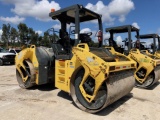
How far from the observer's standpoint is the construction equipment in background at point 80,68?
426 centimetres

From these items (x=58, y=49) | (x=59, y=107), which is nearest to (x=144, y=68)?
(x=58, y=49)

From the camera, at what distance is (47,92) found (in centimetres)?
626

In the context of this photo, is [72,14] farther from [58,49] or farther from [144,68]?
[144,68]

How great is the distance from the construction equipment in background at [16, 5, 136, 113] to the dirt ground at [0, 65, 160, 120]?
0.94 ft

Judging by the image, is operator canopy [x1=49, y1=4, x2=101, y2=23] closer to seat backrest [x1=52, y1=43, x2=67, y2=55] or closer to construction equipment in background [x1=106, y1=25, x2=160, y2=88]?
seat backrest [x1=52, y1=43, x2=67, y2=55]

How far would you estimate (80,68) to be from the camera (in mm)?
4738

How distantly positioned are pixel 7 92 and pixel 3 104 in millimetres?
1310

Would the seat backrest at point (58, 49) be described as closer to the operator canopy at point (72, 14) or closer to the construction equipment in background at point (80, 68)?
the construction equipment in background at point (80, 68)

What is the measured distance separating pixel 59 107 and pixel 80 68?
3.47 feet

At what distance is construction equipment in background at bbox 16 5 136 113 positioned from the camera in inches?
168

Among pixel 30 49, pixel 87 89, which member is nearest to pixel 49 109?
pixel 87 89

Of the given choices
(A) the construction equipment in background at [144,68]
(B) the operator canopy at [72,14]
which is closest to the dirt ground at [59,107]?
(A) the construction equipment in background at [144,68]

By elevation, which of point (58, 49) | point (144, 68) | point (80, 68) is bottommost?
point (144, 68)

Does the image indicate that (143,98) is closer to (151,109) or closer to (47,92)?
(151,109)
